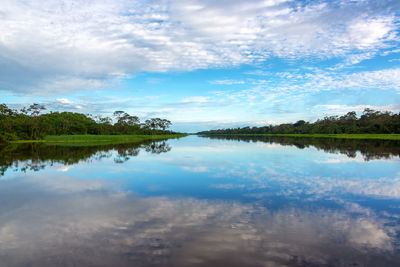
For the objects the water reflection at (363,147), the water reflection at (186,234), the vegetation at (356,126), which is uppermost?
the vegetation at (356,126)

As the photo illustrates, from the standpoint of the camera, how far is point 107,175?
11.8 m

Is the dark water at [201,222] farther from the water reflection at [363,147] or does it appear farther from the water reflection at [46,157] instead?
the water reflection at [363,147]

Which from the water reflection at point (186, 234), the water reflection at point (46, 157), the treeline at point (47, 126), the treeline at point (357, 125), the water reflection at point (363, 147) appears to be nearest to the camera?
the water reflection at point (186, 234)

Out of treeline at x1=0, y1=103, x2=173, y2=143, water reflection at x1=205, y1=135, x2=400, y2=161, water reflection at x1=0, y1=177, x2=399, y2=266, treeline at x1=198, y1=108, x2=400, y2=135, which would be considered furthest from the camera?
treeline at x1=198, y1=108, x2=400, y2=135

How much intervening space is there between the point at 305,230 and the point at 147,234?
135 inches

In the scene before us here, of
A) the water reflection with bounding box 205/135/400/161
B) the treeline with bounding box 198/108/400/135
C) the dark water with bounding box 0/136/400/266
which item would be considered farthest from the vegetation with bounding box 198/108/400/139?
the dark water with bounding box 0/136/400/266

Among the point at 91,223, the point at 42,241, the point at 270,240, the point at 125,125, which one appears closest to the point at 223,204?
the point at 270,240

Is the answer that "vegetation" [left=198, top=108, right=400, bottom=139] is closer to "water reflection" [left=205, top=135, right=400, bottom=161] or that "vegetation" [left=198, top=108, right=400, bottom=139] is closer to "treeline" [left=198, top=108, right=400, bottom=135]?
"treeline" [left=198, top=108, right=400, bottom=135]

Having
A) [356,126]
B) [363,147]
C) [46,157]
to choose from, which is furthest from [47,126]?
[356,126]

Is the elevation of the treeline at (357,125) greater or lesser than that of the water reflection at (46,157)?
greater

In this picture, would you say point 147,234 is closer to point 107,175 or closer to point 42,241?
point 42,241

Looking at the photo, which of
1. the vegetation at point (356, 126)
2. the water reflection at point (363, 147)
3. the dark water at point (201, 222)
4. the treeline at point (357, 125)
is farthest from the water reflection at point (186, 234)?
the treeline at point (357, 125)

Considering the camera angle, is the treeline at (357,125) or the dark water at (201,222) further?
the treeline at (357,125)

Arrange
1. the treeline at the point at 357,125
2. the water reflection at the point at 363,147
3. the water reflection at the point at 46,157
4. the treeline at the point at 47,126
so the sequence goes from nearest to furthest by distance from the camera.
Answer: the water reflection at the point at 46,157, the water reflection at the point at 363,147, the treeline at the point at 47,126, the treeline at the point at 357,125
